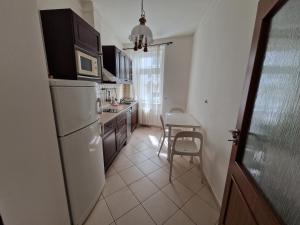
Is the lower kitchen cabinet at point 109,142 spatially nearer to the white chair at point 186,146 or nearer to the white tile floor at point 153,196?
the white tile floor at point 153,196

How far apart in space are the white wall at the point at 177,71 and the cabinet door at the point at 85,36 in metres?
2.36

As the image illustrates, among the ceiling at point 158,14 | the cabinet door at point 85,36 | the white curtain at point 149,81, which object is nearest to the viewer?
the cabinet door at point 85,36

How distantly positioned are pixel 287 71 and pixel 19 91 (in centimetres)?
136

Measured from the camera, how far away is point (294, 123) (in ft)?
1.86

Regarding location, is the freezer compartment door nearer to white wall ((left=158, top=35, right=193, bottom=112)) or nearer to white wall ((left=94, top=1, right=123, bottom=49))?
white wall ((left=94, top=1, right=123, bottom=49))

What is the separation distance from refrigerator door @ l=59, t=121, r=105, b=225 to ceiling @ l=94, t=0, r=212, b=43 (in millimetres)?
2033

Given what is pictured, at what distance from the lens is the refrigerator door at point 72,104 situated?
97 centimetres

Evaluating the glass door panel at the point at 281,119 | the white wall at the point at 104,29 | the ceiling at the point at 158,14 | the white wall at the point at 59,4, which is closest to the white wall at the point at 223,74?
the ceiling at the point at 158,14

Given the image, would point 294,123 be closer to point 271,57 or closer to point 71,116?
point 271,57


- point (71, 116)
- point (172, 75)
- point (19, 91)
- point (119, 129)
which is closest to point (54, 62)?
point (71, 116)

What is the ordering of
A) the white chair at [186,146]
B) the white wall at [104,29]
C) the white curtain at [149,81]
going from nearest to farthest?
the white chair at [186,146] → the white wall at [104,29] → the white curtain at [149,81]

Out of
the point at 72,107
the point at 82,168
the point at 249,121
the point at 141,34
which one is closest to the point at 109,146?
the point at 82,168

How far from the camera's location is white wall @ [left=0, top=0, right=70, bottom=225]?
2.06 ft

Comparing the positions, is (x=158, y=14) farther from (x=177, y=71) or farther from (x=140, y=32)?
(x=177, y=71)
